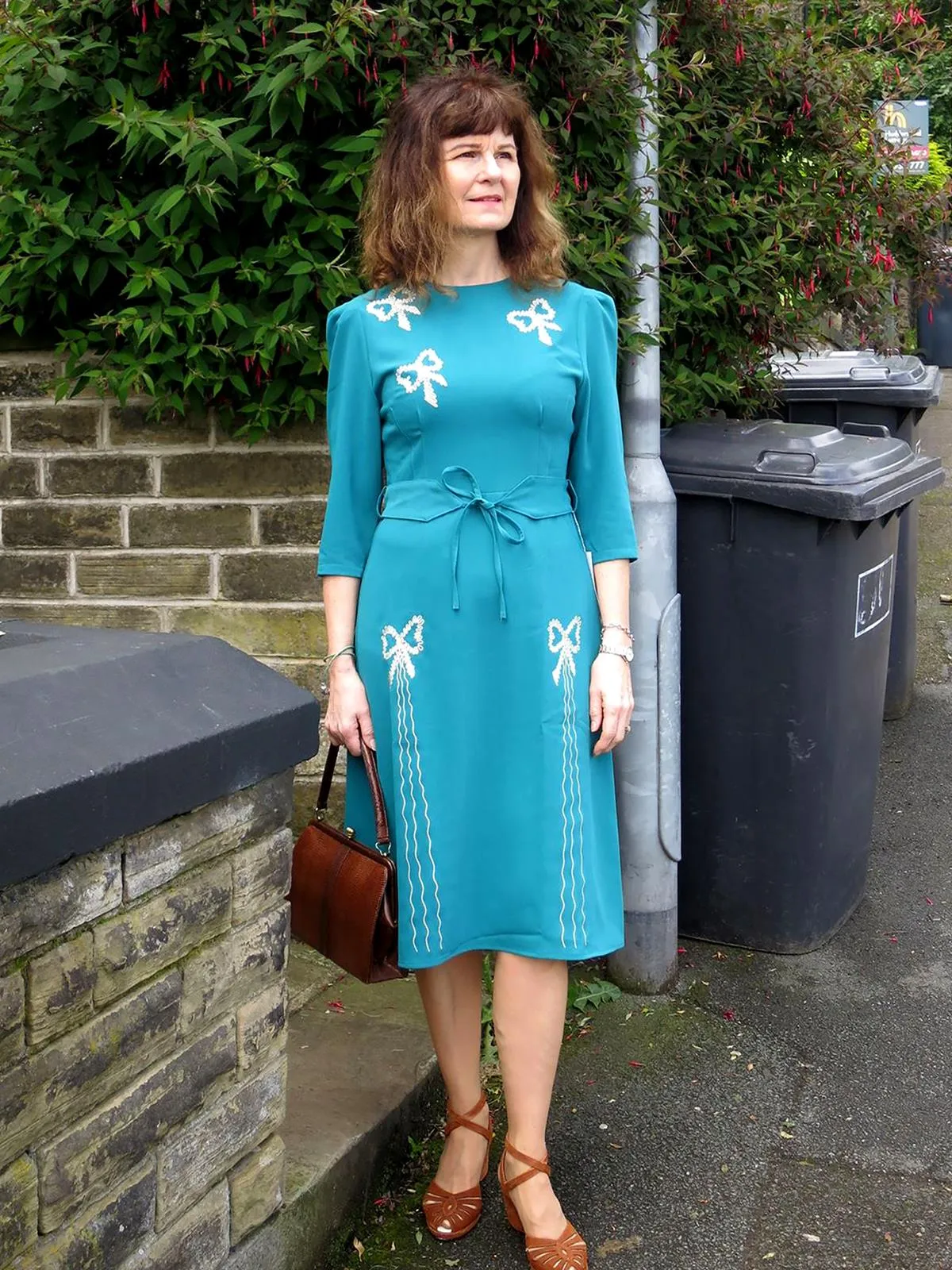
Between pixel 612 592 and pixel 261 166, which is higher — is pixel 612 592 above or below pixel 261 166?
below

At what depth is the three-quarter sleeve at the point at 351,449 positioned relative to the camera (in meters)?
2.44

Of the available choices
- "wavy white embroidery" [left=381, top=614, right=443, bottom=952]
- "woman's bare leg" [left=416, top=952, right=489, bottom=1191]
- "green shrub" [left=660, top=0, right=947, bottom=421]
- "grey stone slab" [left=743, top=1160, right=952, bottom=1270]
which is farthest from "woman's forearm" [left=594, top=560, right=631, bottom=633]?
"green shrub" [left=660, top=0, right=947, bottom=421]

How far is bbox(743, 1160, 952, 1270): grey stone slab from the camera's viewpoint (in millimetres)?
2529

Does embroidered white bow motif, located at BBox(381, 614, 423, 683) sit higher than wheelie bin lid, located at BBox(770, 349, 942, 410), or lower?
lower

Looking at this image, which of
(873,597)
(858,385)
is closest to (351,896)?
(873,597)

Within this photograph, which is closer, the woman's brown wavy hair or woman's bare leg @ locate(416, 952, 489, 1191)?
the woman's brown wavy hair

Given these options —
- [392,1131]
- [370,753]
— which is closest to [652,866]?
[392,1131]

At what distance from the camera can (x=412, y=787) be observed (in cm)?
243

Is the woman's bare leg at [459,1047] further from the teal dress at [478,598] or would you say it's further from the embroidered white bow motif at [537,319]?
the embroidered white bow motif at [537,319]

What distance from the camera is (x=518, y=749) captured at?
2.42m

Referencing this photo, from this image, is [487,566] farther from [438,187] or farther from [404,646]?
[438,187]

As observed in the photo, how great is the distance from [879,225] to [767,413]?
77 cm

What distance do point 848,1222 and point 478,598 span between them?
53.2 inches

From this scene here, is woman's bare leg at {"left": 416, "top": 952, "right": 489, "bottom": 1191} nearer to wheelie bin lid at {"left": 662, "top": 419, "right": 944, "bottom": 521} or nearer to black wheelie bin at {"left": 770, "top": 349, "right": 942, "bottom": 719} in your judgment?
wheelie bin lid at {"left": 662, "top": 419, "right": 944, "bottom": 521}
